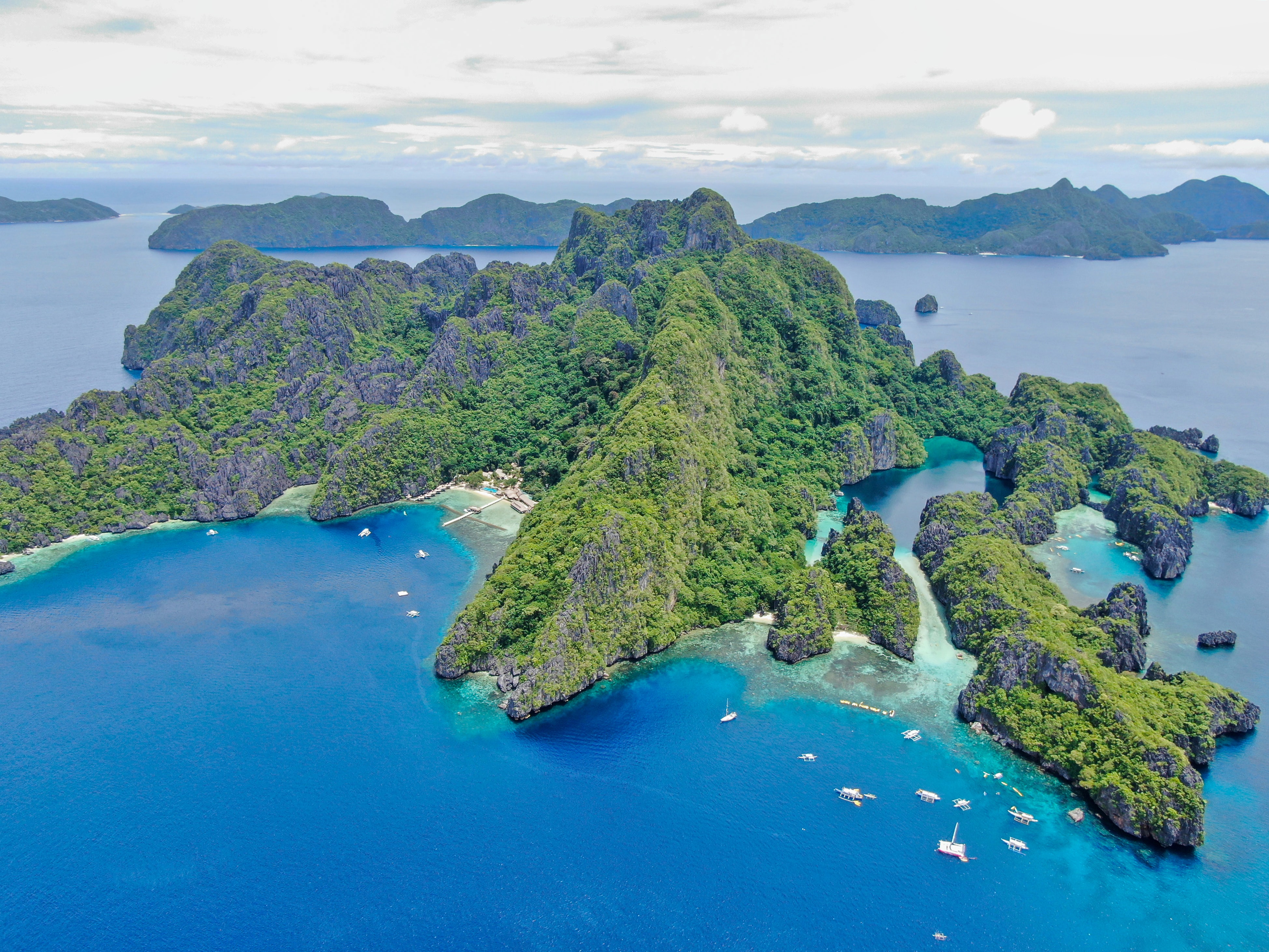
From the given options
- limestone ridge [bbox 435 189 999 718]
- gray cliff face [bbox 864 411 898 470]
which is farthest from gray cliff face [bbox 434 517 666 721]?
gray cliff face [bbox 864 411 898 470]

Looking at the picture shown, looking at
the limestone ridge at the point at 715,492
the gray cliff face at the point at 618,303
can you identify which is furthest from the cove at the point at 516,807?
the gray cliff face at the point at 618,303

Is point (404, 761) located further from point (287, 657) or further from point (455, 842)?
point (287, 657)

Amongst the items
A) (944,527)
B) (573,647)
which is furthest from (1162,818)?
(573,647)

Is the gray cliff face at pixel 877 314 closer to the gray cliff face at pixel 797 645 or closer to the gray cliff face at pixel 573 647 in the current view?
the gray cliff face at pixel 797 645

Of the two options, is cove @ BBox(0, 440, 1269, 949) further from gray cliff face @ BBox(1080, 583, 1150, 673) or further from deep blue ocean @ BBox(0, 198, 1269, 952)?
gray cliff face @ BBox(1080, 583, 1150, 673)

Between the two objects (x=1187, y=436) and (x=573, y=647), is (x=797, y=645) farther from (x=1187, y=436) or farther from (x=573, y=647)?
(x=1187, y=436)

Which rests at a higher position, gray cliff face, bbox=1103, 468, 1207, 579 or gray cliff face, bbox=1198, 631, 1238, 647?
gray cliff face, bbox=1103, 468, 1207, 579
